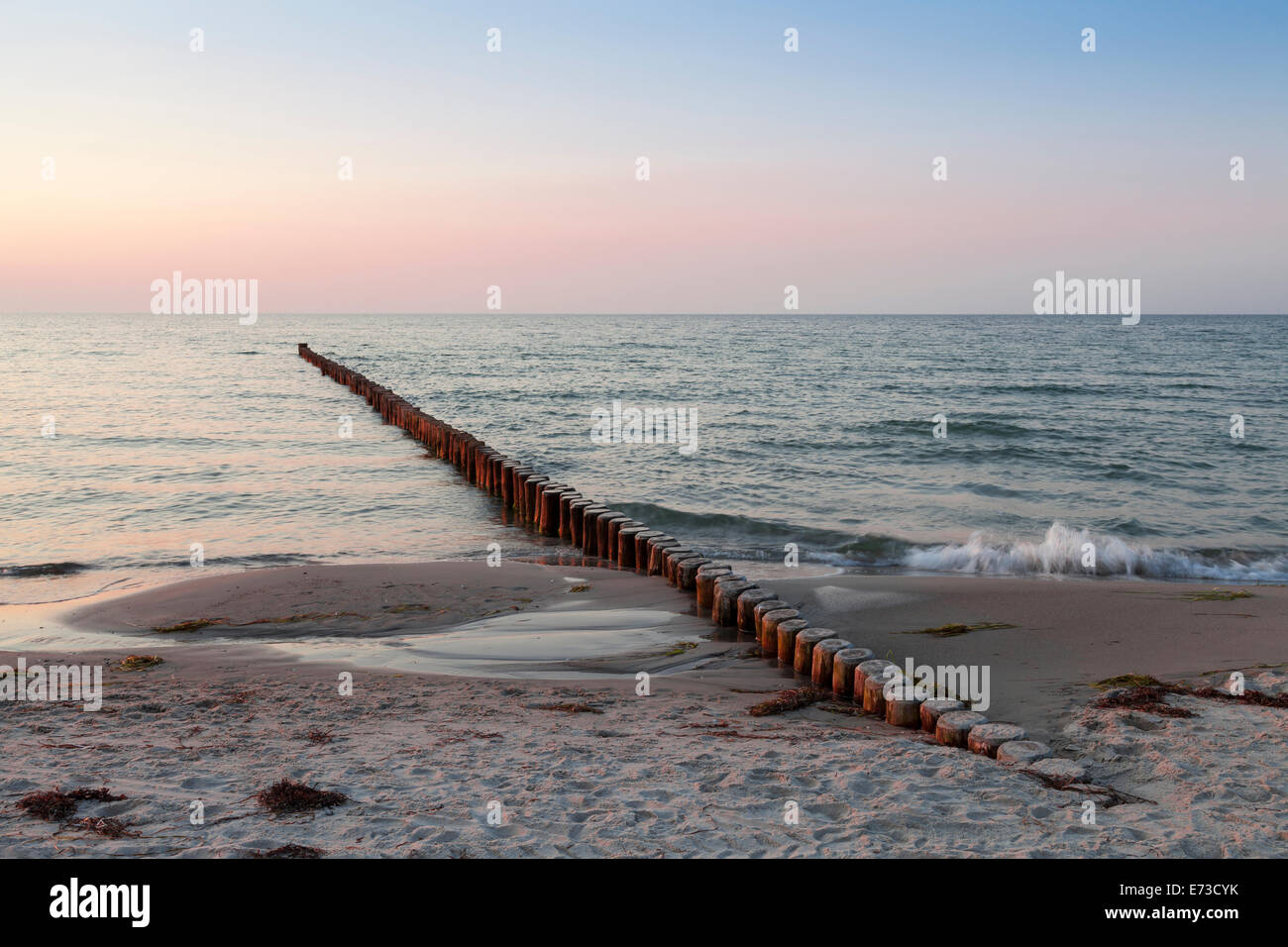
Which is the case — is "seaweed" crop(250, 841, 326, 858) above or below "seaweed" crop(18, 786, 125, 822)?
below

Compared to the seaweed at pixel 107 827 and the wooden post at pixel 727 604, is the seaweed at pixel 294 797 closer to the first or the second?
the seaweed at pixel 107 827

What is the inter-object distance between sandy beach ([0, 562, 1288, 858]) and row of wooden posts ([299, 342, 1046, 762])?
0.58 feet

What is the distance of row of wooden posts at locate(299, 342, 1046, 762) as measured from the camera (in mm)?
5788

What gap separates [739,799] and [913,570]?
783cm

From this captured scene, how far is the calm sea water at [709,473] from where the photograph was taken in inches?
492

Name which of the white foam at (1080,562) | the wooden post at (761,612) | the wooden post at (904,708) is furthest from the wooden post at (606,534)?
the wooden post at (904,708)

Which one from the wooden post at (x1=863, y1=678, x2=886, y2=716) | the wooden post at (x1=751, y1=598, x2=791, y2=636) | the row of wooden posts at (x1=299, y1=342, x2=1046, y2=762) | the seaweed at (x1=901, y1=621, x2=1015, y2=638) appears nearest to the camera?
the row of wooden posts at (x1=299, y1=342, x2=1046, y2=762)

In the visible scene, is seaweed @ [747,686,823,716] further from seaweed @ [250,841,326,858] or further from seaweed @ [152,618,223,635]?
seaweed @ [152,618,223,635]

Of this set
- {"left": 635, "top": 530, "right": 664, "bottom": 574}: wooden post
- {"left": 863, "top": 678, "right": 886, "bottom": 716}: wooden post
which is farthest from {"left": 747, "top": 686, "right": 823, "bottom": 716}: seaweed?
{"left": 635, "top": 530, "right": 664, "bottom": 574}: wooden post

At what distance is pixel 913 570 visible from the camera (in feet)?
39.0

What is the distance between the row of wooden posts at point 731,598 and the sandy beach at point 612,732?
0.18 metres

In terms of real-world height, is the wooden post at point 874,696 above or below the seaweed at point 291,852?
below
